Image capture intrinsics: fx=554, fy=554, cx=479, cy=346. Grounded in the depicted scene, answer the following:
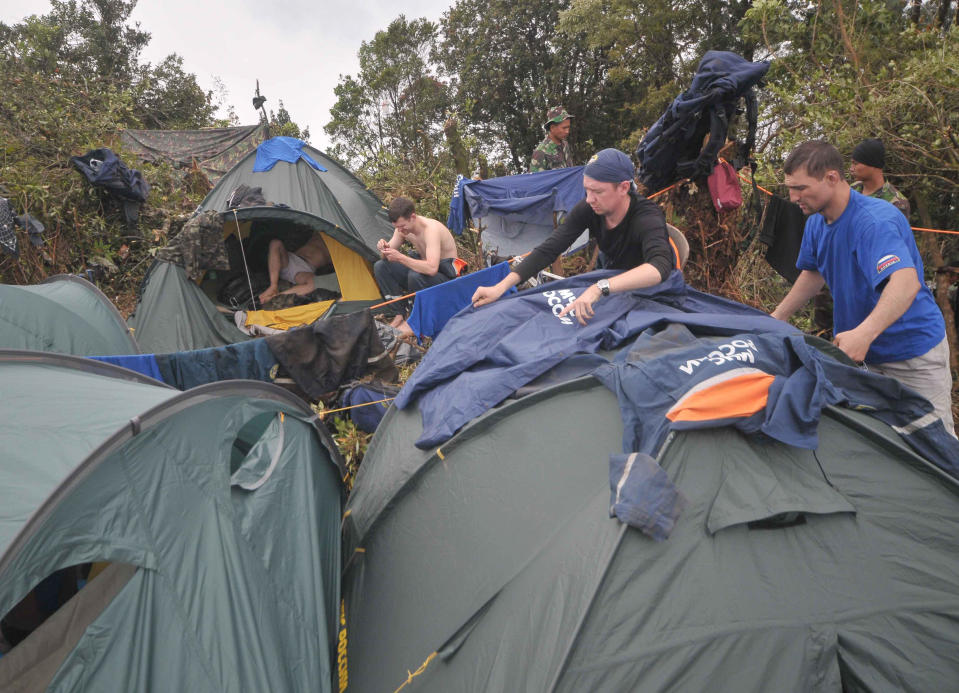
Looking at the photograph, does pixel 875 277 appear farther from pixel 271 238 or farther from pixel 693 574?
pixel 271 238

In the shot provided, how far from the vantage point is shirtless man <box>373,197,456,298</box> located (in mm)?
4820

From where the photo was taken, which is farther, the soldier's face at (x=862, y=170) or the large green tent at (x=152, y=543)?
the soldier's face at (x=862, y=170)

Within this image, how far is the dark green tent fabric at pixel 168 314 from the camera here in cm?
532

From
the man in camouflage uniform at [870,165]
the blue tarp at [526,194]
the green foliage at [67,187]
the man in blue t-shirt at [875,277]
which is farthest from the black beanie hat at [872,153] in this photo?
the green foliage at [67,187]

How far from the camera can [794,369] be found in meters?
1.84

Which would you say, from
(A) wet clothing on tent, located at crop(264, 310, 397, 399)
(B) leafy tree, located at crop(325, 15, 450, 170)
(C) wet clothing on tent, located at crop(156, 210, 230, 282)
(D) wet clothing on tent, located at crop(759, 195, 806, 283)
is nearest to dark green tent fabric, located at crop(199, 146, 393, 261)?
(C) wet clothing on tent, located at crop(156, 210, 230, 282)

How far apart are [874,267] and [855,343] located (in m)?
0.33

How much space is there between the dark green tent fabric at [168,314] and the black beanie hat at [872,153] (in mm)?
5445

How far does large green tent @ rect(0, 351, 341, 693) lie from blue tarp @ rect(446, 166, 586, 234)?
15.2ft

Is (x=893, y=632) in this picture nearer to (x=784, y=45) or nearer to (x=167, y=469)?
(x=167, y=469)

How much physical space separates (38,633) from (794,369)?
7.92 ft

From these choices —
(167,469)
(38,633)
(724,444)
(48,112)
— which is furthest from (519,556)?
(48,112)

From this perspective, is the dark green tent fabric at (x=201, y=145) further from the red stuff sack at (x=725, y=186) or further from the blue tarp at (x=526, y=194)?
the red stuff sack at (x=725, y=186)

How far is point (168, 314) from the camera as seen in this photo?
5355 mm
